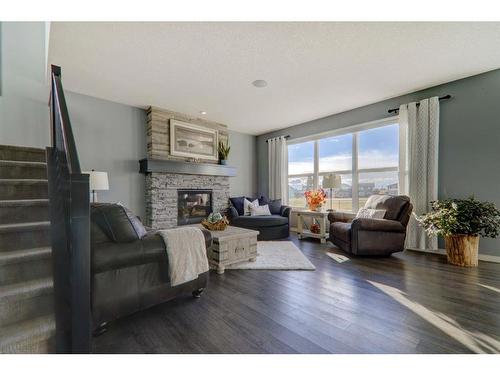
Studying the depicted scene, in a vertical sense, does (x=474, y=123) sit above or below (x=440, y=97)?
below

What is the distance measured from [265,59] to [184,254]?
2361 mm

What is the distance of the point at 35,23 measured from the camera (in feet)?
8.79

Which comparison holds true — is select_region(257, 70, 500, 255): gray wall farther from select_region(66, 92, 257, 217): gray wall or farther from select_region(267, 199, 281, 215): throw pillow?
select_region(66, 92, 257, 217): gray wall

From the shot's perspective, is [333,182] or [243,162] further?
[243,162]

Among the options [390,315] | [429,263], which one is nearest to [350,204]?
[429,263]

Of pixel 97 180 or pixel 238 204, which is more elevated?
pixel 97 180

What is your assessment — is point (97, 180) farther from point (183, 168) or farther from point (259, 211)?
point (259, 211)

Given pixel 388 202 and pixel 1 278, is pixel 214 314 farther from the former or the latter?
pixel 388 202

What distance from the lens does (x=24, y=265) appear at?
145 centimetres

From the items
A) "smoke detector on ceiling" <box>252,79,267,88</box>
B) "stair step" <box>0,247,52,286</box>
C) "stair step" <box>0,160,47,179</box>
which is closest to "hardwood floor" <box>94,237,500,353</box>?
"stair step" <box>0,247,52,286</box>

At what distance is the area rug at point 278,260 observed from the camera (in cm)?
285

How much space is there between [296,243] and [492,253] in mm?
2679

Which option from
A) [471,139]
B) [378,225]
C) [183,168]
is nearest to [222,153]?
[183,168]

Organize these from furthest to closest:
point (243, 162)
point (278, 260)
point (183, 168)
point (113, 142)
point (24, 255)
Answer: point (243, 162) → point (183, 168) → point (113, 142) → point (278, 260) → point (24, 255)
